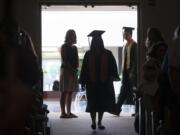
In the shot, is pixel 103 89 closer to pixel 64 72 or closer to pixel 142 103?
pixel 64 72

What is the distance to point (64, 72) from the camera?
7.93m

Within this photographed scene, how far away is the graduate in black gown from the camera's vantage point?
21.4ft

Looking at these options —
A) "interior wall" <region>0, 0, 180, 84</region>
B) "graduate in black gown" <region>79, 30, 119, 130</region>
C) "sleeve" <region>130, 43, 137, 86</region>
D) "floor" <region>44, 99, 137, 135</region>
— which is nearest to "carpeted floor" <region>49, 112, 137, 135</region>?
"floor" <region>44, 99, 137, 135</region>

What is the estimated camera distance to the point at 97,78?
6520mm

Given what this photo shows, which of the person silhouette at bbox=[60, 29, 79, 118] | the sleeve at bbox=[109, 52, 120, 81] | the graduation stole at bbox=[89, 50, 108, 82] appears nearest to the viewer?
the graduation stole at bbox=[89, 50, 108, 82]

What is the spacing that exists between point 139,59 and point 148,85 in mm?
2572

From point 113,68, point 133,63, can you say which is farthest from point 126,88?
point 113,68

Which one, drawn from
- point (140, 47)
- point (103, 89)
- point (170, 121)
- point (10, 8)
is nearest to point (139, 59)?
point (140, 47)

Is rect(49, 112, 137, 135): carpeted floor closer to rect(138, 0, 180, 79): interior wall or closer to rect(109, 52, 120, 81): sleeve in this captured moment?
rect(109, 52, 120, 81): sleeve

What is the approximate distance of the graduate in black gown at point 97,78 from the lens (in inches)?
257

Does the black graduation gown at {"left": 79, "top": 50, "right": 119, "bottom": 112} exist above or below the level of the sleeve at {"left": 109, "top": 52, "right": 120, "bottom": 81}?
below

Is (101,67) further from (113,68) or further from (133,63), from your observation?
(133,63)

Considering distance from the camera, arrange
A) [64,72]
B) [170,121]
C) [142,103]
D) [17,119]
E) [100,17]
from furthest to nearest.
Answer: [100,17]
[64,72]
[142,103]
[170,121]
[17,119]

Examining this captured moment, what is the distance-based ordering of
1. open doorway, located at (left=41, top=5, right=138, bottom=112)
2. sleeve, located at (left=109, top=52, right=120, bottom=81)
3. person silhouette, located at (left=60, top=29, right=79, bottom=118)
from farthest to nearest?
open doorway, located at (left=41, top=5, right=138, bottom=112)
person silhouette, located at (left=60, top=29, right=79, bottom=118)
sleeve, located at (left=109, top=52, right=120, bottom=81)
